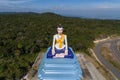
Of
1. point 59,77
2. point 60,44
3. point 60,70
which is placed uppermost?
point 60,44

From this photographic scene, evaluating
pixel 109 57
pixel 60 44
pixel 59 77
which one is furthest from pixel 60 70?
pixel 109 57

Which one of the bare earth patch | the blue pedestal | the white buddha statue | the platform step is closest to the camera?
the platform step

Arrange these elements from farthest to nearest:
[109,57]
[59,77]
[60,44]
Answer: [109,57] → [60,44] → [59,77]

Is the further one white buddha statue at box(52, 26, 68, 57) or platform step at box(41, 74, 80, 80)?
white buddha statue at box(52, 26, 68, 57)

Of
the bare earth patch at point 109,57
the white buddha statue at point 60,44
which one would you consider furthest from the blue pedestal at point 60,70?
the bare earth patch at point 109,57

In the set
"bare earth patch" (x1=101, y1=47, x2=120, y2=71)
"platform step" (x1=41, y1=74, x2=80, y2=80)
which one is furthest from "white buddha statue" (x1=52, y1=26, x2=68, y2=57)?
"bare earth patch" (x1=101, y1=47, x2=120, y2=71)

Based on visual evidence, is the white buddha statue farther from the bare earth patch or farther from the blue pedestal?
the bare earth patch

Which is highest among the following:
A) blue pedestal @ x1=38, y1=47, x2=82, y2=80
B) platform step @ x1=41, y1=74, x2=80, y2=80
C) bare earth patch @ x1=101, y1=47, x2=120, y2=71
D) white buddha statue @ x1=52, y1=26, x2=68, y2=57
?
white buddha statue @ x1=52, y1=26, x2=68, y2=57

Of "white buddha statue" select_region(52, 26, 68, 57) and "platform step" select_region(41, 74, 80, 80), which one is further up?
"white buddha statue" select_region(52, 26, 68, 57)

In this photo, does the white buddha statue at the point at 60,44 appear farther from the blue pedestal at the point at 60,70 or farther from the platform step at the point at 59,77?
the platform step at the point at 59,77

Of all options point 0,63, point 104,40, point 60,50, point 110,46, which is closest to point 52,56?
point 60,50

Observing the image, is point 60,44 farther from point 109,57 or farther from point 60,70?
point 109,57

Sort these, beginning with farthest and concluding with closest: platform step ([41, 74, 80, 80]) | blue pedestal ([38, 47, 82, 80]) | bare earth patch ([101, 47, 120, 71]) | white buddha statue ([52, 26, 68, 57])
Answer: bare earth patch ([101, 47, 120, 71])
white buddha statue ([52, 26, 68, 57])
blue pedestal ([38, 47, 82, 80])
platform step ([41, 74, 80, 80])

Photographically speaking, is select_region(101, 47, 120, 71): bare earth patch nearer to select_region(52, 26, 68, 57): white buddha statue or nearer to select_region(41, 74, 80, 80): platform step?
select_region(52, 26, 68, 57): white buddha statue
